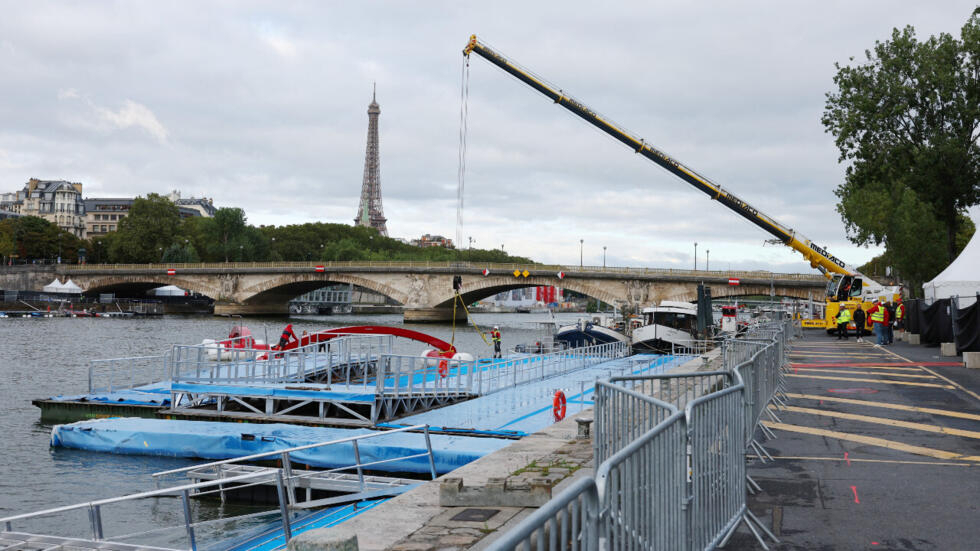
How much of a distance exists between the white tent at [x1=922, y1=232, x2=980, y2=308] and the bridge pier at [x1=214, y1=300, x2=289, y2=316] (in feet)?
288

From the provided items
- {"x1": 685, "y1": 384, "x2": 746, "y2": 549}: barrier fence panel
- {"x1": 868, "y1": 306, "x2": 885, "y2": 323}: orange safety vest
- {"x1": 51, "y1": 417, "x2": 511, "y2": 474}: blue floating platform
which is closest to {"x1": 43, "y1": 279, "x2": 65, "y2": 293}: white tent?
{"x1": 51, "y1": 417, "x2": 511, "y2": 474}: blue floating platform

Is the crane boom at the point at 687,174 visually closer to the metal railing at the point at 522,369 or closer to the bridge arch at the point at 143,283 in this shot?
the metal railing at the point at 522,369

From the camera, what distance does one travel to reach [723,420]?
6.80 meters

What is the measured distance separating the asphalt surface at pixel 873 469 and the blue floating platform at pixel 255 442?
19.4ft

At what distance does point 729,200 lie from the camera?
4572 centimetres

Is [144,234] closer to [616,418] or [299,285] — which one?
[299,285]

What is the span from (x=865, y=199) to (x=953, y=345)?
5513cm

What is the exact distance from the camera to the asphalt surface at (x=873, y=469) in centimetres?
723

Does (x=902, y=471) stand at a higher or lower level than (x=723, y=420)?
lower

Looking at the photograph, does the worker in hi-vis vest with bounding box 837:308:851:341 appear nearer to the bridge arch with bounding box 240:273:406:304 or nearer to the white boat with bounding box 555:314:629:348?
the white boat with bounding box 555:314:629:348

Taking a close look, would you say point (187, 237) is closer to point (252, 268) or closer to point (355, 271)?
point (252, 268)

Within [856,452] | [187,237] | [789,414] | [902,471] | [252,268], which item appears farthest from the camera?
[187,237]

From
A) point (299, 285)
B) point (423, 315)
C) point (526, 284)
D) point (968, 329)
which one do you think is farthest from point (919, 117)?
point (299, 285)

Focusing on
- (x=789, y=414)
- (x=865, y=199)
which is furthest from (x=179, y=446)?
(x=865, y=199)
